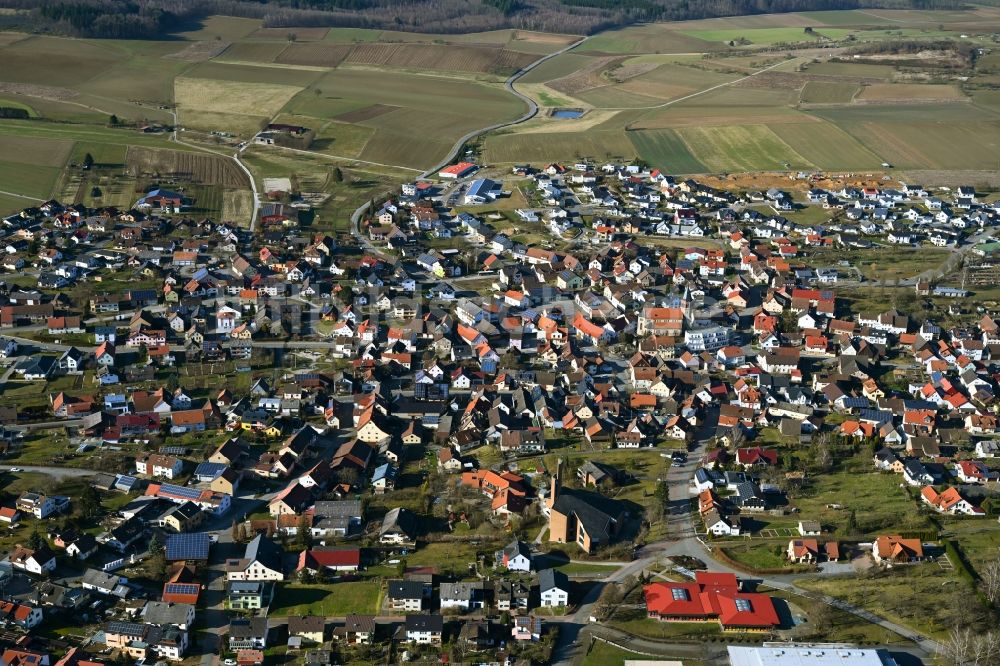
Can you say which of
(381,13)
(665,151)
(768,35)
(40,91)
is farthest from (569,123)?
(768,35)

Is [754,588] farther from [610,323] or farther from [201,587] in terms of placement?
[610,323]

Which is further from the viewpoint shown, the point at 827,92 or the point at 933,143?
the point at 827,92

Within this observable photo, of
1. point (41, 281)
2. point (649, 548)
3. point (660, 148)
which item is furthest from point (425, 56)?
point (649, 548)

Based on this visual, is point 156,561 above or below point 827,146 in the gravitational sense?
below

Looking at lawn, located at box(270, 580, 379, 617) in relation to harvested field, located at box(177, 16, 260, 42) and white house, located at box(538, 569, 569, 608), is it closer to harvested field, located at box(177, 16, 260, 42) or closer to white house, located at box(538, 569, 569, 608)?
white house, located at box(538, 569, 569, 608)

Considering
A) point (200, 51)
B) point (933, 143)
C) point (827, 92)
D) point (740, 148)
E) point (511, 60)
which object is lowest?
point (740, 148)

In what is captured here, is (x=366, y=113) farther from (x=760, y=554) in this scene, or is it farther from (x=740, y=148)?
(x=760, y=554)
